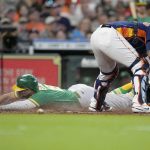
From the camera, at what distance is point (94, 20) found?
55.0ft

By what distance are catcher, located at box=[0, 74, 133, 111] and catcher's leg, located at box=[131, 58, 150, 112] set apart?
3.53 ft

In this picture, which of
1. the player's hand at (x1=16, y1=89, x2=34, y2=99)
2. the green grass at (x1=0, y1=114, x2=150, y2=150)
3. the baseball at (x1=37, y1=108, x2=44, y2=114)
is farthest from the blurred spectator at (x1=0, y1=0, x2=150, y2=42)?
the green grass at (x1=0, y1=114, x2=150, y2=150)

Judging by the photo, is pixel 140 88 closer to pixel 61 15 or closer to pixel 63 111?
pixel 63 111

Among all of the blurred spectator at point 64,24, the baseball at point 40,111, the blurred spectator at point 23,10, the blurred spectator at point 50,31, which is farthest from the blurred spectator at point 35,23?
the baseball at point 40,111

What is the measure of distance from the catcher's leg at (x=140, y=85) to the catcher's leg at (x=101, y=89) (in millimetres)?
664

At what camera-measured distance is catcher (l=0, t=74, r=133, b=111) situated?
32.3 ft

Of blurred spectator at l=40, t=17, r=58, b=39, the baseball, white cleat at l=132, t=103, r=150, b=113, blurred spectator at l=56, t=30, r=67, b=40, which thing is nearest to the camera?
white cleat at l=132, t=103, r=150, b=113

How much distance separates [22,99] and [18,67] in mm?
4813

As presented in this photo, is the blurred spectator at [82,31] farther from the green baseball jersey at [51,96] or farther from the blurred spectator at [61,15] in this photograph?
the green baseball jersey at [51,96]

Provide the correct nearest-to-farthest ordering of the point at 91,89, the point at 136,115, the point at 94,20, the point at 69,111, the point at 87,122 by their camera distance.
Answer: the point at 87,122, the point at 136,115, the point at 69,111, the point at 91,89, the point at 94,20

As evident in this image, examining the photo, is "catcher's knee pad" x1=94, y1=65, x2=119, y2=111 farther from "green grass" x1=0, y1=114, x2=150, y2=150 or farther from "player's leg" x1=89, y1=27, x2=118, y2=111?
"green grass" x1=0, y1=114, x2=150, y2=150

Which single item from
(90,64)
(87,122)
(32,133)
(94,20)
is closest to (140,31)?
(87,122)

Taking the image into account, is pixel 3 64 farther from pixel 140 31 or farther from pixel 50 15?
pixel 140 31

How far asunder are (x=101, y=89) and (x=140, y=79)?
941 mm
